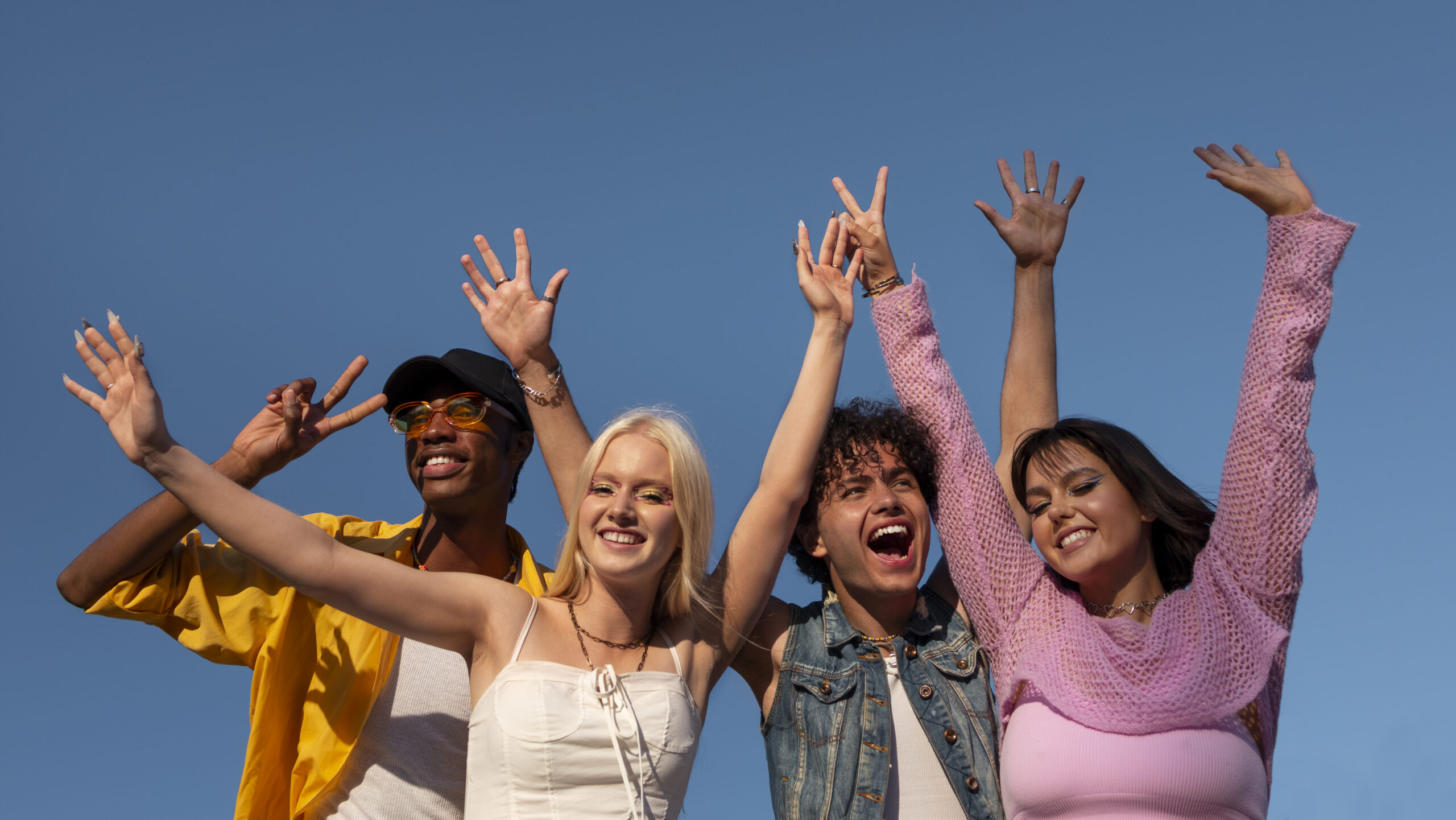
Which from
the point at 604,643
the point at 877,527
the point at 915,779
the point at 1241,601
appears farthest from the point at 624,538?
the point at 1241,601

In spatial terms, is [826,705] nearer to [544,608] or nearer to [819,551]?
[819,551]

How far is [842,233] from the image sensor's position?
5.72 metres

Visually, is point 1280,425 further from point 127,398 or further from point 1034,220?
point 127,398

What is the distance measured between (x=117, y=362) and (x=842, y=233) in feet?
10.2

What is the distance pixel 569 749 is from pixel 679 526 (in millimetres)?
1013

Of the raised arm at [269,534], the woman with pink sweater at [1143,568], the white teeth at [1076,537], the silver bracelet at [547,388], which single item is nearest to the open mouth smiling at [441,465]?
the silver bracelet at [547,388]

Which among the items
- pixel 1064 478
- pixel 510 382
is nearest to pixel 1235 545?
pixel 1064 478

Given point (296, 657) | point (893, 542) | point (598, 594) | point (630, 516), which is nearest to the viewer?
point (630, 516)

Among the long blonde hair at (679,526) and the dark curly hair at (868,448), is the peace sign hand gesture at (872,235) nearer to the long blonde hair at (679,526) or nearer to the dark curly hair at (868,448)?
the dark curly hair at (868,448)

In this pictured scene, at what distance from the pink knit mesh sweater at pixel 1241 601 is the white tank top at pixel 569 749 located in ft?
5.03

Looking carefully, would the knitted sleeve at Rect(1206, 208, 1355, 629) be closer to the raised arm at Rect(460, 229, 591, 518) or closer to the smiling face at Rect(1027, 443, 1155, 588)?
the smiling face at Rect(1027, 443, 1155, 588)

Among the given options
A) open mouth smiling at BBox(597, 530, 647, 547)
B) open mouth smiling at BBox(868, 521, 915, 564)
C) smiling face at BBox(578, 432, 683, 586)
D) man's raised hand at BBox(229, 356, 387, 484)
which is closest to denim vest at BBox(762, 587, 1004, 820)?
open mouth smiling at BBox(868, 521, 915, 564)

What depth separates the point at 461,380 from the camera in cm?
611

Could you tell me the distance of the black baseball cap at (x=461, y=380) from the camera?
19.9ft
